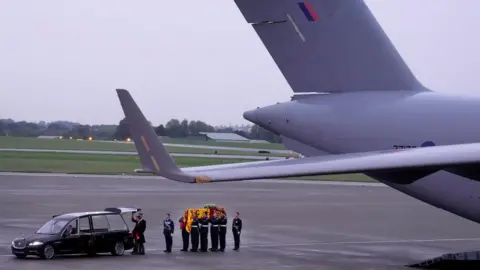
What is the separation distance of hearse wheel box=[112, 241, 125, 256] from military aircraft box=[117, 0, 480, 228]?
624cm

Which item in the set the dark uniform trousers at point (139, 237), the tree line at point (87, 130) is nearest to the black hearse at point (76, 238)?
the dark uniform trousers at point (139, 237)

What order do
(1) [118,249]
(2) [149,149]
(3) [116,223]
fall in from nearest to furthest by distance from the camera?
(2) [149,149] < (1) [118,249] < (3) [116,223]

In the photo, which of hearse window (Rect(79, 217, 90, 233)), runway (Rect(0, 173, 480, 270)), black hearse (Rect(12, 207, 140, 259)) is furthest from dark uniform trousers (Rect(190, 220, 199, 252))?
hearse window (Rect(79, 217, 90, 233))

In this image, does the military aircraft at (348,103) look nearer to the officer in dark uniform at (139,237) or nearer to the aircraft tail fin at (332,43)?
the aircraft tail fin at (332,43)

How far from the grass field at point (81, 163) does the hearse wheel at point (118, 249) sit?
136 ft

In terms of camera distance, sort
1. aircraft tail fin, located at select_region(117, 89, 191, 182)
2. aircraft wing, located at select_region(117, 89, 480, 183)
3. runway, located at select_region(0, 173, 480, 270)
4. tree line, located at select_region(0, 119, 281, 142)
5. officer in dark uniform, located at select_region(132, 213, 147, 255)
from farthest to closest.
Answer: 1. tree line, located at select_region(0, 119, 281, 142)
2. officer in dark uniform, located at select_region(132, 213, 147, 255)
3. runway, located at select_region(0, 173, 480, 270)
4. aircraft tail fin, located at select_region(117, 89, 191, 182)
5. aircraft wing, located at select_region(117, 89, 480, 183)

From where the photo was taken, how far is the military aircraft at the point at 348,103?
17.6 m

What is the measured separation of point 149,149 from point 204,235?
8.99 meters

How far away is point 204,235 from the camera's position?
82.7ft

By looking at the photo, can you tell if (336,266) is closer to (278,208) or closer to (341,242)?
(341,242)

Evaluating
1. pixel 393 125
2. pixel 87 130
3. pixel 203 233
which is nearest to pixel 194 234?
pixel 203 233

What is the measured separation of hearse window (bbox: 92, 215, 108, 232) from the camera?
23750mm

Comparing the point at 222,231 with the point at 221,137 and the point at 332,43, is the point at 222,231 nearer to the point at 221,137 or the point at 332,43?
the point at 332,43

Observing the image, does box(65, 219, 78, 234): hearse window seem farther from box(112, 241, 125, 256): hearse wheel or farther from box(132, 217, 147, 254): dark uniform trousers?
box(132, 217, 147, 254): dark uniform trousers
